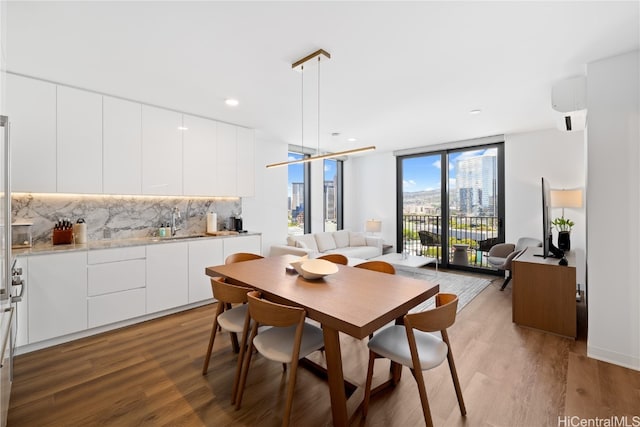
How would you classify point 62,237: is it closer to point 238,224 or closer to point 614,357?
point 238,224

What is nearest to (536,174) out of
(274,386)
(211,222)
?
(274,386)

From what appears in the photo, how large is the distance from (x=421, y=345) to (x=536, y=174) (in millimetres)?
4491

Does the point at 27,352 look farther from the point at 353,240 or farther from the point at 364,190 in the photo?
the point at 364,190

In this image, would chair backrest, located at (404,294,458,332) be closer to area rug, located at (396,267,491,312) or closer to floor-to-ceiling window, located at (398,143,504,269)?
area rug, located at (396,267,491,312)

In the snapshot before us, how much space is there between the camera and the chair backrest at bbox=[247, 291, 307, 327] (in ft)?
5.32

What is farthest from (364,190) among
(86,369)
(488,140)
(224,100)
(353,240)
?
(86,369)

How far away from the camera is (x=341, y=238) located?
616 centimetres

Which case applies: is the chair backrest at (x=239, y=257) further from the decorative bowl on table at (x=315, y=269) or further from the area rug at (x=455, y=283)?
the area rug at (x=455, y=283)

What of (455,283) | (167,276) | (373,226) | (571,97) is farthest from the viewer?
(373,226)

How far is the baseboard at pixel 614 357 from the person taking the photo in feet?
7.59

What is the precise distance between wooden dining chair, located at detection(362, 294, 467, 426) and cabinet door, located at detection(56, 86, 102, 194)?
332 cm

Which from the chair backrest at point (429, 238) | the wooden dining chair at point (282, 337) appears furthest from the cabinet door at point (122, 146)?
the chair backrest at point (429, 238)

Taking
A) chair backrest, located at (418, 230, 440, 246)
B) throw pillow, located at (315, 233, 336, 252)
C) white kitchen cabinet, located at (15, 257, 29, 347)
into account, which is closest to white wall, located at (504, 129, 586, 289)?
chair backrest, located at (418, 230, 440, 246)

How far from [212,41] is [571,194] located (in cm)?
496
